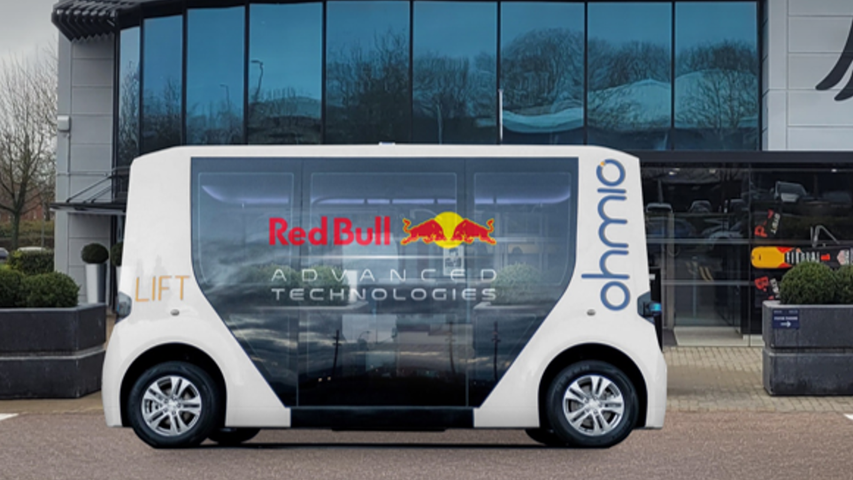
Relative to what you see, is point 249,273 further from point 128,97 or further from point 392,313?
point 128,97

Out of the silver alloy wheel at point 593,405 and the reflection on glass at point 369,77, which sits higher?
the reflection on glass at point 369,77

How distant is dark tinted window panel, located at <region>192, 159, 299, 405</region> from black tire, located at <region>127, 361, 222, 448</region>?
0.42m

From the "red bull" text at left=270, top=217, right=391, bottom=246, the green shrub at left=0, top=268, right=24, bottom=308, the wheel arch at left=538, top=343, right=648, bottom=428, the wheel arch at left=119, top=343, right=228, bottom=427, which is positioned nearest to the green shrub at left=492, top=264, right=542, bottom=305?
the wheel arch at left=538, top=343, right=648, bottom=428

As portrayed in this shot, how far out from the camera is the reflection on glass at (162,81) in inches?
770

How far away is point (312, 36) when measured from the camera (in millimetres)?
18312

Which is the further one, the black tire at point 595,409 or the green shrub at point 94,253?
the green shrub at point 94,253

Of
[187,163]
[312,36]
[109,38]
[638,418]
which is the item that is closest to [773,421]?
[638,418]

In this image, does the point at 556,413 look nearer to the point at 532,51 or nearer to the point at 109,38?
the point at 532,51

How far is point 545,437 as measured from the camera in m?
9.26

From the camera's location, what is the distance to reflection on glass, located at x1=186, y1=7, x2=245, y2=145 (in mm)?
18656

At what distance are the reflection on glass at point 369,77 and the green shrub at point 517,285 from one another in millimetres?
9657

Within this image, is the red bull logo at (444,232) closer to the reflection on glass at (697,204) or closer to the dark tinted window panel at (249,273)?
the dark tinted window panel at (249,273)

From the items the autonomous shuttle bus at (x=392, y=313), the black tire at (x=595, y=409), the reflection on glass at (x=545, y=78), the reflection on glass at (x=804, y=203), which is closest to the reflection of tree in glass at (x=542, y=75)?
the reflection on glass at (x=545, y=78)

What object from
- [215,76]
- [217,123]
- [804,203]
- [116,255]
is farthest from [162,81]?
[804,203]
